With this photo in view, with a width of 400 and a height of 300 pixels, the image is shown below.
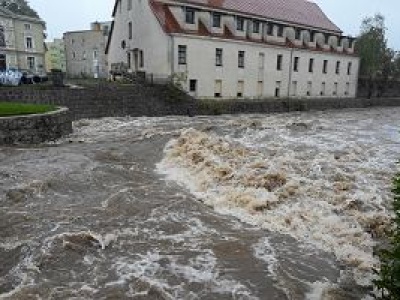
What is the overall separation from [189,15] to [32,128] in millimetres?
22966

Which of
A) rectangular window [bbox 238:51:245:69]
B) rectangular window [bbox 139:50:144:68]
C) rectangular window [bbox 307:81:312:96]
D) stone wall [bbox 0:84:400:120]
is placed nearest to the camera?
stone wall [bbox 0:84:400:120]

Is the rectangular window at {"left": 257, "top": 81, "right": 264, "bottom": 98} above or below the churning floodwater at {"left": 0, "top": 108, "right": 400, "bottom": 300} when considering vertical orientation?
above

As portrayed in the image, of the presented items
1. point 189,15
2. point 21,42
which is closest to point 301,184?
point 189,15

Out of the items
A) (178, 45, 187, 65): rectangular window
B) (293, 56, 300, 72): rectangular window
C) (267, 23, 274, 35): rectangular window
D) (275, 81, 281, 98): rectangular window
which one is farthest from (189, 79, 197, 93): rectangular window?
(293, 56, 300, 72): rectangular window

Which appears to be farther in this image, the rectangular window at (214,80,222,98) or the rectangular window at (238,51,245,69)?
the rectangular window at (238,51,245,69)

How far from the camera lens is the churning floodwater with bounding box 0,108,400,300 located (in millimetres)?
7250

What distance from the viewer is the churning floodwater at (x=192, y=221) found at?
23.8 ft

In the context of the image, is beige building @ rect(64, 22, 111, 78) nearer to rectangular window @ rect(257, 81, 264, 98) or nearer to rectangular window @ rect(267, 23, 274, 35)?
rectangular window @ rect(267, 23, 274, 35)

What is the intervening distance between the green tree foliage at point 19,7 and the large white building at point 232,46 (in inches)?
1564

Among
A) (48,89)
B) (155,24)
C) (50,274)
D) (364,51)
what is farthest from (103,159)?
(364,51)

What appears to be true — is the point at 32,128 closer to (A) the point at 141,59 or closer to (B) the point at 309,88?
(A) the point at 141,59

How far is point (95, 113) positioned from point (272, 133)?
13.1 metres

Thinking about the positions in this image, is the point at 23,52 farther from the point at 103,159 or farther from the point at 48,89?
the point at 103,159

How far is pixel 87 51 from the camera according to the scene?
68.6 metres
